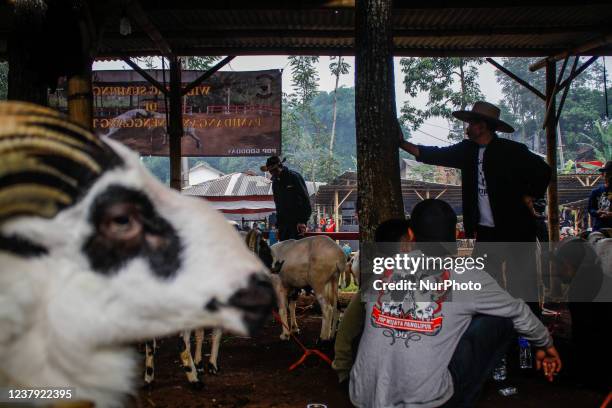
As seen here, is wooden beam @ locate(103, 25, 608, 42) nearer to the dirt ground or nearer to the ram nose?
the dirt ground

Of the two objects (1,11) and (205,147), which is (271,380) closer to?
(1,11)

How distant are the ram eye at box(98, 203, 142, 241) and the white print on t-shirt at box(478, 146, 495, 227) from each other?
474 centimetres

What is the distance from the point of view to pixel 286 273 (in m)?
7.15

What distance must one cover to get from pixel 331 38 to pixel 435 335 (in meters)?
Result: 6.54

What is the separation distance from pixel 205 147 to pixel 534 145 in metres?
49.4

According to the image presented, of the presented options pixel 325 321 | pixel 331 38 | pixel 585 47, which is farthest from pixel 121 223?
pixel 585 47

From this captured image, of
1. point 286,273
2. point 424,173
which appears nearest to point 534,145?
point 424,173

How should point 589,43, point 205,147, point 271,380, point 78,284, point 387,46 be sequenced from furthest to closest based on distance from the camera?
point 205,147 < point 589,43 < point 271,380 < point 387,46 < point 78,284

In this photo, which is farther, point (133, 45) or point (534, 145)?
point (534, 145)

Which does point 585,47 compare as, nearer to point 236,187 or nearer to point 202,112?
point 202,112

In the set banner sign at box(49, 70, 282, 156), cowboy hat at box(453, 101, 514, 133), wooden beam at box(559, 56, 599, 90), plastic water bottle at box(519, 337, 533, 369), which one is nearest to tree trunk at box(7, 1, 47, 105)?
Answer: cowboy hat at box(453, 101, 514, 133)

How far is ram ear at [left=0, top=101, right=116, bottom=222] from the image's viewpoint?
96cm

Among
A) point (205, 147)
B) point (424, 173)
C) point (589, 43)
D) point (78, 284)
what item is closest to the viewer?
point (78, 284)

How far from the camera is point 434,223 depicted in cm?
288
